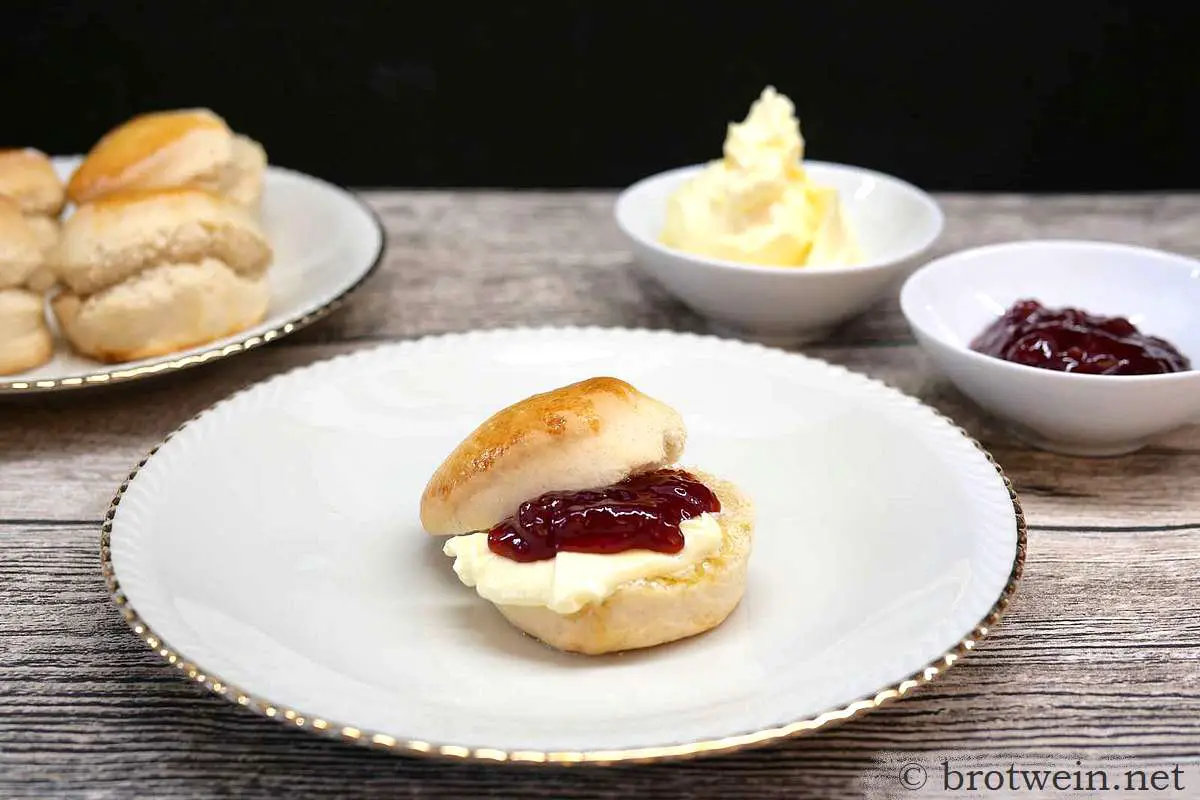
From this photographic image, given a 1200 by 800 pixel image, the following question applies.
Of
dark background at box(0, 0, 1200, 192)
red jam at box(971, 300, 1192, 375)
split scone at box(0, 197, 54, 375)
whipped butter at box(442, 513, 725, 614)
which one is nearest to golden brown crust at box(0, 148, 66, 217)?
split scone at box(0, 197, 54, 375)

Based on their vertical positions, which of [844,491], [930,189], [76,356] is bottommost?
[930,189]

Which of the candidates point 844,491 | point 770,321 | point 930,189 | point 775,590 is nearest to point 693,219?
point 770,321

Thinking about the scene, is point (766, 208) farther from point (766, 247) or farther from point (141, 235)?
point (141, 235)

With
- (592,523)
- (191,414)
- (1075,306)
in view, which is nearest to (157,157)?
(191,414)

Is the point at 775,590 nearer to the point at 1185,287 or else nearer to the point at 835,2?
the point at 1185,287

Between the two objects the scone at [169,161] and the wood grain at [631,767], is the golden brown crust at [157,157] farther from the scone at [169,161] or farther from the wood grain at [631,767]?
the wood grain at [631,767]
